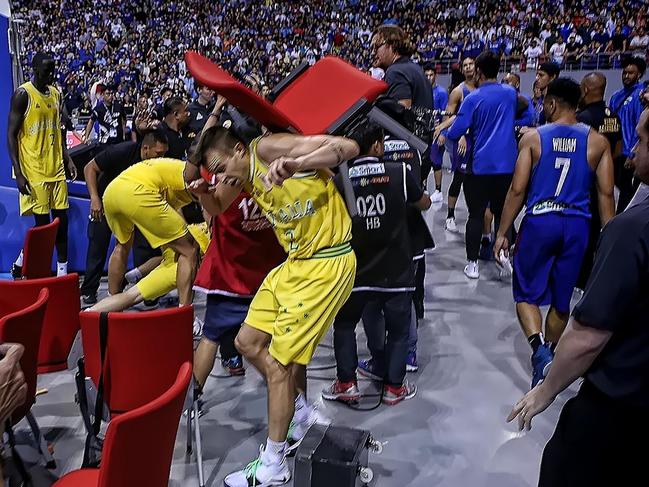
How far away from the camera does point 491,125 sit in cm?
533

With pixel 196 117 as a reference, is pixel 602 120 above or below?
below

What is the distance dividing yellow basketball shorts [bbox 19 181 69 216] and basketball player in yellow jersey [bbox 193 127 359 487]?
2900mm

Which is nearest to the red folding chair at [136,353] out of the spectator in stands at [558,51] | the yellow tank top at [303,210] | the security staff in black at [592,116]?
the yellow tank top at [303,210]

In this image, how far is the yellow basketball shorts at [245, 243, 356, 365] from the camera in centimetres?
256

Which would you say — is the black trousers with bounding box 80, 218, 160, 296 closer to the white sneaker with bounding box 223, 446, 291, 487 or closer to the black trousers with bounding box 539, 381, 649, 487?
the white sneaker with bounding box 223, 446, 291, 487

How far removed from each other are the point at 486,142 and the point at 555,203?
6.45ft

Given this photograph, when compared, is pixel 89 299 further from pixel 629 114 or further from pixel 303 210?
pixel 629 114

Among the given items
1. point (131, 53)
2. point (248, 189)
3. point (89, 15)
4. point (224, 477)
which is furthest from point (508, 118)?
point (89, 15)

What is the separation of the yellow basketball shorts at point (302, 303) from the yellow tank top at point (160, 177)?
1584mm

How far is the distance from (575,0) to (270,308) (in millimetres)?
17640

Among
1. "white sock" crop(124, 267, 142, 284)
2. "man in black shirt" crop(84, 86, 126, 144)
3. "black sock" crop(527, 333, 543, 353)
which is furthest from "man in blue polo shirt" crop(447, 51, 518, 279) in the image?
"man in black shirt" crop(84, 86, 126, 144)

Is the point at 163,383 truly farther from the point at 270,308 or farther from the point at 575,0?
the point at 575,0

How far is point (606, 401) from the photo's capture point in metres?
1.57

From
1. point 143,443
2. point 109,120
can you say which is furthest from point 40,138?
point 109,120
